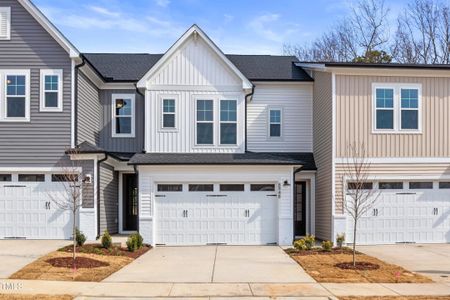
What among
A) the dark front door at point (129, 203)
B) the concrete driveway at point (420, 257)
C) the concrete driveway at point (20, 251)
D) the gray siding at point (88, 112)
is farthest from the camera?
the dark front door at point (129, 203)

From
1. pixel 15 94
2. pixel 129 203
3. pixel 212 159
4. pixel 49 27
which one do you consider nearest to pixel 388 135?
pixel 212 159

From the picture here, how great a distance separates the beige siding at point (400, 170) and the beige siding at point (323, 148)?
1.17 feet

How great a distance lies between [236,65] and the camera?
26.4 metres

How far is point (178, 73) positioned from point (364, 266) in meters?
10.8

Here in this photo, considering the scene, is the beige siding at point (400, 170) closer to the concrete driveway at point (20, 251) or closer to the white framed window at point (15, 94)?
the concrete driveway at point (20, 251)

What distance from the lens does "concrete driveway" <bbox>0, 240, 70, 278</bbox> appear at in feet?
50.5

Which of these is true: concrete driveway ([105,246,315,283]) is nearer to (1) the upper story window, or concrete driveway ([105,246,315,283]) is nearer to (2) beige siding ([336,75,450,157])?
(1) the upper story window

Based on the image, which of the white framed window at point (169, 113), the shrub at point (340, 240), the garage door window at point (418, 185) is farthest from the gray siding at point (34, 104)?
the garage door window at point (418, 185)

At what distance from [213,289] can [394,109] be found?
468 inches

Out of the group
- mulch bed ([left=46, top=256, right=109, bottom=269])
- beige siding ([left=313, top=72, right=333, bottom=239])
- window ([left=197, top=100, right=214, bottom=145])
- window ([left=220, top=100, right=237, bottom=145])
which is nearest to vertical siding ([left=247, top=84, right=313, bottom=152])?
beige siding ([left=313, top=72, right=333, bottom=239])

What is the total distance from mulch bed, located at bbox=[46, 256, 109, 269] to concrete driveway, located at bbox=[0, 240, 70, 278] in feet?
2.30

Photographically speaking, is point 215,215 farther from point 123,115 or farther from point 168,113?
point 123,115

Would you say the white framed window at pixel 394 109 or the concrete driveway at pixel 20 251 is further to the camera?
the white framed window at pixel 394 109

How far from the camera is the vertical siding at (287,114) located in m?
24.6
